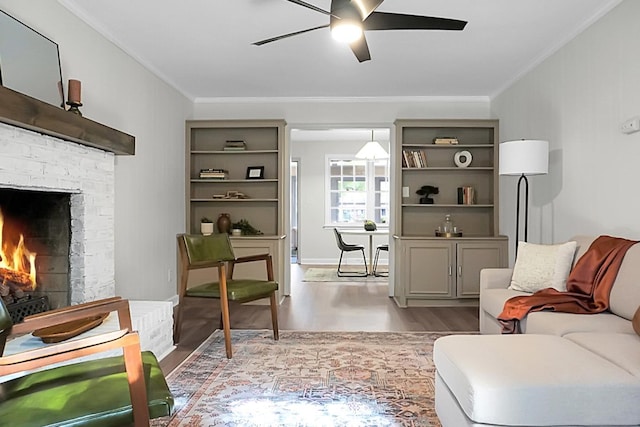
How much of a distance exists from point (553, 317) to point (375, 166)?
7189 mm

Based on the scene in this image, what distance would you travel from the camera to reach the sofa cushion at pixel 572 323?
249 cm

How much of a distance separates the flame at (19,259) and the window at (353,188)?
6933mm

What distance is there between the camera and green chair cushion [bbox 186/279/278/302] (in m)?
3.54

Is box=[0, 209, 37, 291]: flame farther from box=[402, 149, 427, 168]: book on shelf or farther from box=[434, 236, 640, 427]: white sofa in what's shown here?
box=[402, 149, 427, 168]: book on shelf

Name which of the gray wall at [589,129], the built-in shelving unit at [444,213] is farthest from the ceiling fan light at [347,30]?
→ the built-in shelving unit at [444,213]

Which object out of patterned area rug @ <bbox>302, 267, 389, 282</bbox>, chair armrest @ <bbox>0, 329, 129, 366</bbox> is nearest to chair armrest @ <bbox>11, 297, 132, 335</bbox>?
chair armrest @ <bbox>0, 329, 129, 366</bbox>

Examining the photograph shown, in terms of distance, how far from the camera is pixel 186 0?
317 centimetres

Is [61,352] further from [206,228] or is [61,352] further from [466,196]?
[466,196]

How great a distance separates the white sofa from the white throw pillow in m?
0.72

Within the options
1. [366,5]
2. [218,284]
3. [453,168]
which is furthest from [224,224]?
[366,5]

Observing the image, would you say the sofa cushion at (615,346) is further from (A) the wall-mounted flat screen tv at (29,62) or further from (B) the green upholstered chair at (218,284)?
(A) the wall-mounted flat screen tv at (29,62)

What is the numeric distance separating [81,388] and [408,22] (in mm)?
2186

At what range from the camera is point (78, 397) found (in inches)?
61.6

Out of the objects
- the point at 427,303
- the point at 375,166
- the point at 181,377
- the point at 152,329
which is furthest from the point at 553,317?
the point at 375,166
